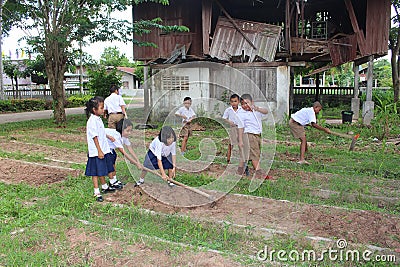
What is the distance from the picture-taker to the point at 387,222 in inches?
180

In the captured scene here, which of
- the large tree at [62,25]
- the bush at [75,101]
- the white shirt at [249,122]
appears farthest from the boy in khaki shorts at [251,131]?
the bush at [75,101]

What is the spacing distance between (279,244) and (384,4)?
13805 millimetres

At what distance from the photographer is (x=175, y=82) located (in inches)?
651

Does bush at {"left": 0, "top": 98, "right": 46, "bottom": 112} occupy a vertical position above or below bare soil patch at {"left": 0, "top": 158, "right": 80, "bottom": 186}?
above

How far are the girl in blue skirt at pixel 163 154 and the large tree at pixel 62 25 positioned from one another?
856 cm

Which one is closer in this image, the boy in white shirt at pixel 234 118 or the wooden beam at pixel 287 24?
the boy in white shirt at pixel 234 118

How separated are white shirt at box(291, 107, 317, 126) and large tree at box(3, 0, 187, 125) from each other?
286 inches

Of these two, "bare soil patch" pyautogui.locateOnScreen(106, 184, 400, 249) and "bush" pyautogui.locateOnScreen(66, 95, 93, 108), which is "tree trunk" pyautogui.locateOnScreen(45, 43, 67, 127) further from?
"bush" pyautogui.locateOnScreen(66, 95, 93, 108)

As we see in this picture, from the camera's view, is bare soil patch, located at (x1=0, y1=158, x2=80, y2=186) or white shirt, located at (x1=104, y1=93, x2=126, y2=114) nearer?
bare soil patch, located at (x1=0, y1=158, x2=80, y2=186)

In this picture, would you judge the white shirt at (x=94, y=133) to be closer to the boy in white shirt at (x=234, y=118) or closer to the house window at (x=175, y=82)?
the boy in white shirt at (x=234, y=118)

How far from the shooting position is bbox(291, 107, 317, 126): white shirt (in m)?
7.99

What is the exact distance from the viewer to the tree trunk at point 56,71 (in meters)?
14.2

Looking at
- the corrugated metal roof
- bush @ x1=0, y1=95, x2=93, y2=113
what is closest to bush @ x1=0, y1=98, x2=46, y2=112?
bush @ x1=0, y1=95, x2=93, y2=113

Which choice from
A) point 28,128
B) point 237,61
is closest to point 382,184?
point 237,61
